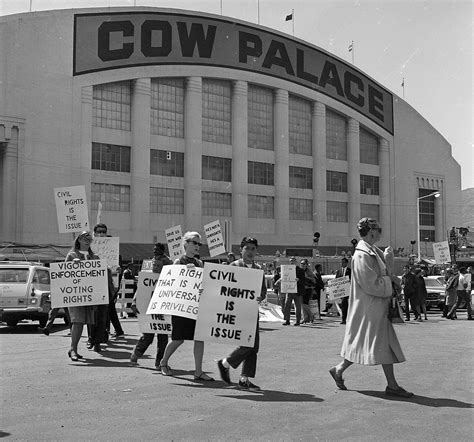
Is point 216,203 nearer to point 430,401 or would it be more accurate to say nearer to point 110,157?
point 110,157

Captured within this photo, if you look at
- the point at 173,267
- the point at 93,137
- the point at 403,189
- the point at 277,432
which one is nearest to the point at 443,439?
the point at 277,432

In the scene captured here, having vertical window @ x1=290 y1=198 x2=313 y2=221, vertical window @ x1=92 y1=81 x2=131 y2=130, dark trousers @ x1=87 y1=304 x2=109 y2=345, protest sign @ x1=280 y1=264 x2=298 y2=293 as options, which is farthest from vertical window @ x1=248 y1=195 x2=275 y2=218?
dark trousers @ x1=87 y1=304 x2=109 y2=345

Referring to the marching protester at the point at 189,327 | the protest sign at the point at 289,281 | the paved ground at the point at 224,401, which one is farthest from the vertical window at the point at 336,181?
the marching protester at the point at 189,327

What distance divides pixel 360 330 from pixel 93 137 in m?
41.2

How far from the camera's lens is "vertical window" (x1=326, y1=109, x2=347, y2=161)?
57.9 metres

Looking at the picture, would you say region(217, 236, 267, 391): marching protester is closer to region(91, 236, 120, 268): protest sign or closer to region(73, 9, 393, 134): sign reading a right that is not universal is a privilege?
region(91, 236, 120, 268): protest sign

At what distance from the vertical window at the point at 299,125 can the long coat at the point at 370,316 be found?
4816cm

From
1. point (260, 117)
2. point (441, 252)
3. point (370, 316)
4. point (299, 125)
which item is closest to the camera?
point (370, 316)

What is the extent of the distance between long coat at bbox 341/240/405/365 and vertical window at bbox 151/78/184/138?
42.7 meters

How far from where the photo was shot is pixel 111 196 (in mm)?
46969

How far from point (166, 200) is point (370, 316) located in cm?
4262

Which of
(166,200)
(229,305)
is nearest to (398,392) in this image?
(229,305)

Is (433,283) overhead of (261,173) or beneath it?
beneath

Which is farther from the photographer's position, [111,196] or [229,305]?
[111,196]
